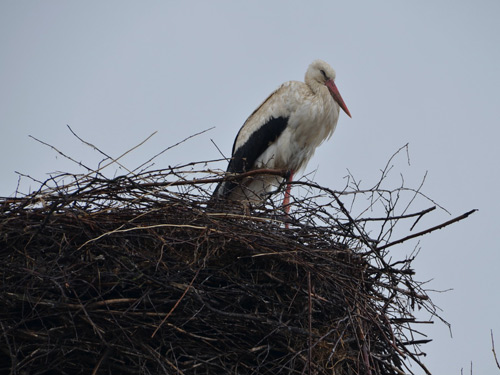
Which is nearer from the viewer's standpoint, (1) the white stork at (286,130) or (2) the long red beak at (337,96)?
(1) the white stork at (286,130)

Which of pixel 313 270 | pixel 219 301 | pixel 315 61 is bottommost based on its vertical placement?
pixel 219 301

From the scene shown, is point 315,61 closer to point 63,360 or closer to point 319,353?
point 319,353

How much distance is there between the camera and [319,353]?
11.1ft

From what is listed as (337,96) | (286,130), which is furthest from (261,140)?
(337,96)

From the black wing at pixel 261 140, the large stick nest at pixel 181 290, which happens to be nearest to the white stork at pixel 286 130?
the black wing at pixel 261 140

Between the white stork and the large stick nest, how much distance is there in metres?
2.03

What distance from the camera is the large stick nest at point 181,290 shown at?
10.3 ft

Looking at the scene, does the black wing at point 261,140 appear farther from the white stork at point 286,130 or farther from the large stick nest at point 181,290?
the large stick nest at point 181,290

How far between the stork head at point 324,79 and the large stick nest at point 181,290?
2.42 m

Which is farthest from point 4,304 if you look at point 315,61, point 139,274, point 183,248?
point 315,61

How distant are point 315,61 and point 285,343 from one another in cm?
352

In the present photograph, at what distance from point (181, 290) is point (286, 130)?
278 centimetres

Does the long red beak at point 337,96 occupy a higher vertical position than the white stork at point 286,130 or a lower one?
higher

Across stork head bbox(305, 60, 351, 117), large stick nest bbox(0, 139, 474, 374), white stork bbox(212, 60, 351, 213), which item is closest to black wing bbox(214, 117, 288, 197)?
white stork bbox(212, 60, 351, 213)
